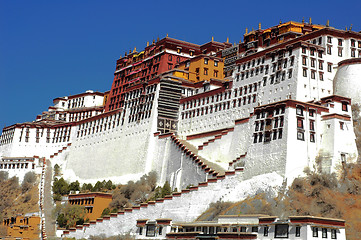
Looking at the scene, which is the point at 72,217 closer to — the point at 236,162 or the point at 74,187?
the point at 74,187

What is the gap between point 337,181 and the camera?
5612 cm

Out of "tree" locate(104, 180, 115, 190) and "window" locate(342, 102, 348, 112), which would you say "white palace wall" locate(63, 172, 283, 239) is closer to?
"window" locate(342, 102, 348, 112)

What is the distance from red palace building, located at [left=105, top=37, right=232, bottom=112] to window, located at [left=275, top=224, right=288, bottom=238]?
55.1 meters

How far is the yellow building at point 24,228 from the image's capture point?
75.6 m

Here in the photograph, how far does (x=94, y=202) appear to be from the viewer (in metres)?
76.8

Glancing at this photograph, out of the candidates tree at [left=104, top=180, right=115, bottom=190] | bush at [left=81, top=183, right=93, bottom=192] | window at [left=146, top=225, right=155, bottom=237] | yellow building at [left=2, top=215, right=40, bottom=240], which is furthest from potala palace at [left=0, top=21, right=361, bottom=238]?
yellow building at [left=2, top=215, right=40, bottom=240]

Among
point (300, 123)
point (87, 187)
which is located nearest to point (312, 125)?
point (300, 123)

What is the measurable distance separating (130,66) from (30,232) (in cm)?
4573

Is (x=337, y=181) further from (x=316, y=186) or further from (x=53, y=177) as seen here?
(x=53, y=177)

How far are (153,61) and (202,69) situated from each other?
14.7 metres

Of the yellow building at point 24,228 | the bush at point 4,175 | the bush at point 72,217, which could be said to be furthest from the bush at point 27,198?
the bush at point 72,217

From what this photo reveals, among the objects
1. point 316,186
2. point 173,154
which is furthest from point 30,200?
point 316,186

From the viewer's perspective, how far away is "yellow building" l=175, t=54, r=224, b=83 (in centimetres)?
9338

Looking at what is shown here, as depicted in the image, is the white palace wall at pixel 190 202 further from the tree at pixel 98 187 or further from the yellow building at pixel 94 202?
the tree at pixel 98 187
